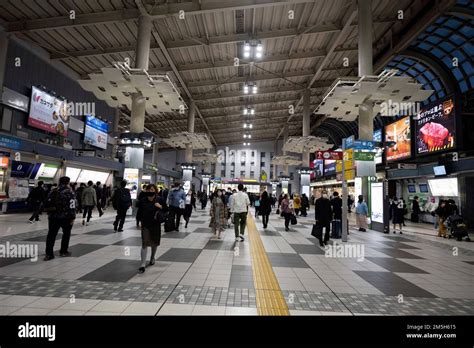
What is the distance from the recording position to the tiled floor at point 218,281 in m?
3.22

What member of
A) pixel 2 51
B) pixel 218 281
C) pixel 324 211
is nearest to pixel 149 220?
pixel 218 281

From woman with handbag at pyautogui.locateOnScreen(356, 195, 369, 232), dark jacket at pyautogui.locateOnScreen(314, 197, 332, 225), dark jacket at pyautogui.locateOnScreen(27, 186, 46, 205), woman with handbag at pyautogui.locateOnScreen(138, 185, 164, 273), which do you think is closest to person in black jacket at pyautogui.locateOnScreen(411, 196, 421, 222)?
woman with handbag at pyautogui.locateOnScreen(356, 195, 369, 232)

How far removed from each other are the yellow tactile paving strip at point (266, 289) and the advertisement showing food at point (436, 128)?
14.7 metres

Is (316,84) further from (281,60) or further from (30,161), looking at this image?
(30,161)

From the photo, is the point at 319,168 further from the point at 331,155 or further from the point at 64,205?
Result: the point at 64,205

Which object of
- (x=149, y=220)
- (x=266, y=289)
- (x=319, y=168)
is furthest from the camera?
(x=319, y=168)

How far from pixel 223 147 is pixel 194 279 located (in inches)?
1731

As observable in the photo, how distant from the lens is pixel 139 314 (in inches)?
114

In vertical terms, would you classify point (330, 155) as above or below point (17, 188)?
above

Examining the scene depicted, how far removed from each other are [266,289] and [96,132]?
2079 cm

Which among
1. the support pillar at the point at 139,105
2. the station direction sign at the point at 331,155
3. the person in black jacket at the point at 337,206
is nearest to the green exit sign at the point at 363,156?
the station direction sign at the point at 331,155
